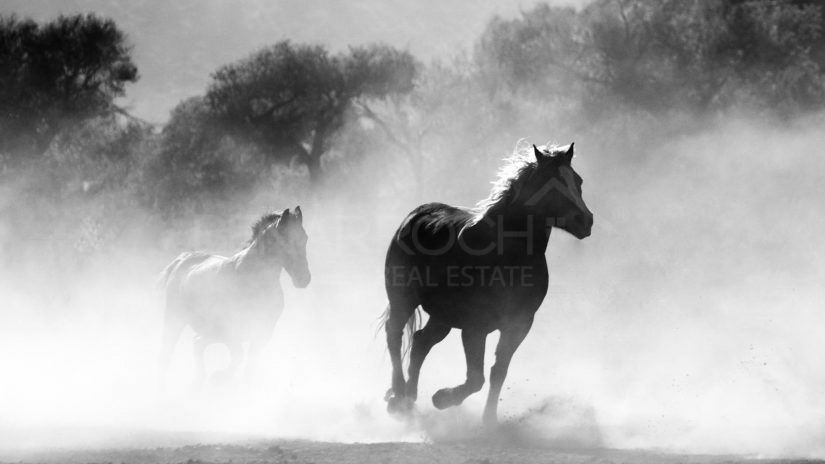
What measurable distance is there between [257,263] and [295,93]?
3607cm

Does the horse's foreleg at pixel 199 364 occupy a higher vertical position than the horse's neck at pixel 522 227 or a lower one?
lower

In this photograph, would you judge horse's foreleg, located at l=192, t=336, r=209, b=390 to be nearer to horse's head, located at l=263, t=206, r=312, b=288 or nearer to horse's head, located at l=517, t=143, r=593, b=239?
horse's head, located at l=263, t=206, r=312, b=288

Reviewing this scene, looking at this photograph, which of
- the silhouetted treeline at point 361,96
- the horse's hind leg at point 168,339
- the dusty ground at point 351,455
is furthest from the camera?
the silhouetted treeline at point 361,96

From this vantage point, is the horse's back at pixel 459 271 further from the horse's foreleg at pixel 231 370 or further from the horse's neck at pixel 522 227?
the horse's foreleg at pixel 231 370

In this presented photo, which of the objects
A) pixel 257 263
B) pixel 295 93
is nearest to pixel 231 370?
pixel 257 263

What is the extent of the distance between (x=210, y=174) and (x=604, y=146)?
14.3 m

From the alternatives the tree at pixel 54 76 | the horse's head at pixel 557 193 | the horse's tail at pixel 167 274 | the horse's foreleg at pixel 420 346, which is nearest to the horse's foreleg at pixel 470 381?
the horse's foreleg at pixel 420 346

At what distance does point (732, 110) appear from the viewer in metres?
38.8

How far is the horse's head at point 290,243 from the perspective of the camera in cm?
1380

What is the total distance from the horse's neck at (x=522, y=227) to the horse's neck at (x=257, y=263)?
3384 mm

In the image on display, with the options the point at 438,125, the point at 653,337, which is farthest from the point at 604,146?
the point at 653,337

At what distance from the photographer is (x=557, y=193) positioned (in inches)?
439

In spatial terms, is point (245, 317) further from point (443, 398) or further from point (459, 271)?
point (443, 398)

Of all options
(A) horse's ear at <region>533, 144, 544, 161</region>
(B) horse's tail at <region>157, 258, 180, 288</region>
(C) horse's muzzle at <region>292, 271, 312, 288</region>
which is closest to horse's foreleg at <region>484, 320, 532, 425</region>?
(A) horse's ear at <region>533, 144, 544, 161</region>
